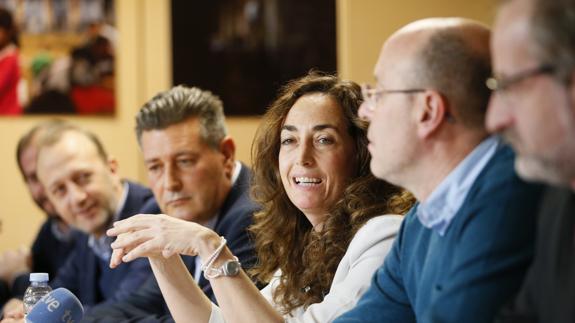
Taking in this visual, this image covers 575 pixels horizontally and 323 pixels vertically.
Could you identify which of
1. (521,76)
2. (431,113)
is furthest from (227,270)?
(521,76)

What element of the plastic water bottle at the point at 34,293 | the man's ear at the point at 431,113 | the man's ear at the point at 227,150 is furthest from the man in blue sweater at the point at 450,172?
the man's ear at the point at 227,150

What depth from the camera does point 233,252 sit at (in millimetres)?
3102

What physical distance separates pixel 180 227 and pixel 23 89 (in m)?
3.76

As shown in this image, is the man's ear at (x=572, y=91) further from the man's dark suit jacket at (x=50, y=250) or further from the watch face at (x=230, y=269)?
the man's dark suit jacket at (x=50, y=250)

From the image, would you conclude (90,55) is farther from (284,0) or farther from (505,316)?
(505,316)

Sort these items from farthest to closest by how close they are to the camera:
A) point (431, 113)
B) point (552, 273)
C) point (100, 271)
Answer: point (100, 271)
point (431, 113)
point (552, 273)

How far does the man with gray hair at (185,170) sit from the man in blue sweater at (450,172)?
54.8 inches

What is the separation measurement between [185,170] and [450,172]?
1.68m

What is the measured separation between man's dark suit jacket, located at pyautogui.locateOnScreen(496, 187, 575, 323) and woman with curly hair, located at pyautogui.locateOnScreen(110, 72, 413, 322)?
0.70m

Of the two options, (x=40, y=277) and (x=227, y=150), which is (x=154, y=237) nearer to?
(x=40, y=277)

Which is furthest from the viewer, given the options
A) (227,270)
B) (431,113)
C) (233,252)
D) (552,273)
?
(233,252)

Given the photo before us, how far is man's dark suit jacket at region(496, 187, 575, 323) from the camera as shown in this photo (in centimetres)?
150

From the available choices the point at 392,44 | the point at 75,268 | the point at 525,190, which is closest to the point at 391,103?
the point at 392,44

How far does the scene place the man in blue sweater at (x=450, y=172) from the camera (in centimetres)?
169
